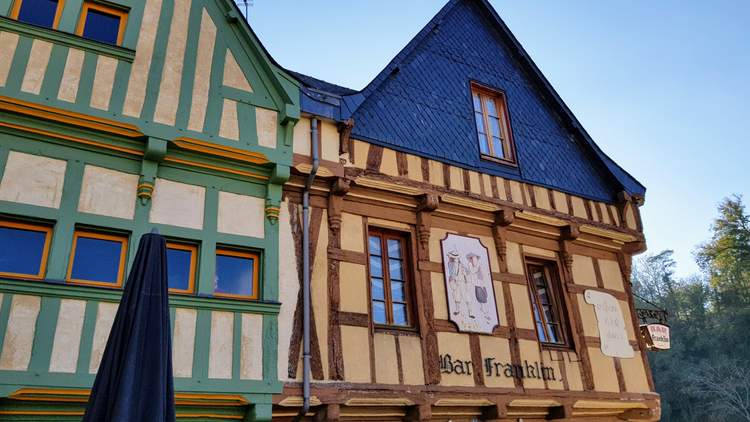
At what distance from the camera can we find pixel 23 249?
16.3ft

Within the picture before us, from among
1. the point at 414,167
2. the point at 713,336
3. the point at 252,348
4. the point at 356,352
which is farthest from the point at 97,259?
the point at 713,336

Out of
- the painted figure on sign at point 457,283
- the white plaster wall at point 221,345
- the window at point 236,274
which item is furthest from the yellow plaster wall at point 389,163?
the white plaster wall at point 221,345

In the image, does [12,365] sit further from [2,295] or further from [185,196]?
[185,196]

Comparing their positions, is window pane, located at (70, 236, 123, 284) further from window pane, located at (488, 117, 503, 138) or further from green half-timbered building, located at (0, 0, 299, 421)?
window pane, located at (488, 117, 503, 138)

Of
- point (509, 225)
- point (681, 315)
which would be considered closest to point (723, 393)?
point (681, 315)

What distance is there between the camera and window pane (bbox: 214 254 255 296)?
575cm

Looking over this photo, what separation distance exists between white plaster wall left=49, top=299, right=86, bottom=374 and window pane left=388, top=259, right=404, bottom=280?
3.37 meters

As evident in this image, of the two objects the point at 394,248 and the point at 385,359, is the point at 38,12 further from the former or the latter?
the point at 385,359

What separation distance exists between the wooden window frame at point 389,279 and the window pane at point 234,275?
1372 millimetres

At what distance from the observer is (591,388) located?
24.4 feet

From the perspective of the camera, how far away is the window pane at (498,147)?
8.54 metres

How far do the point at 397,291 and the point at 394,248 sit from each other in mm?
563

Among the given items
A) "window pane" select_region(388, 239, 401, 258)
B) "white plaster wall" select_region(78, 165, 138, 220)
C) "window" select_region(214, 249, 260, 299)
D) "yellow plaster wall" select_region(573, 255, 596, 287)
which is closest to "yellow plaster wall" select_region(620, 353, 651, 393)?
"yellow plaster wall" select_region(573, 255, 596, 287)

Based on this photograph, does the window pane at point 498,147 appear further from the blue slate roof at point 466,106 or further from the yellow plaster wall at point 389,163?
the yellow plaster wall at point 389,163
